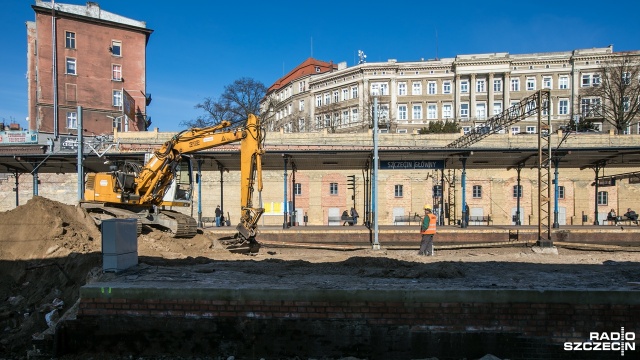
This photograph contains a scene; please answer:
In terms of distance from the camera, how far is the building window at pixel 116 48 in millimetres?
48972

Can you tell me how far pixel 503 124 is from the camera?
81.4ft

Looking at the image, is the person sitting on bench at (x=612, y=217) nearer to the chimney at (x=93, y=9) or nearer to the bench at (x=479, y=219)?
the bench at (x=479, y=219)

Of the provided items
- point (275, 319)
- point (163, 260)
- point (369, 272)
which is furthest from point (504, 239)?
point (275, 319)

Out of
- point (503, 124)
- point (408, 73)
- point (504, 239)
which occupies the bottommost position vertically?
point (504, 239)

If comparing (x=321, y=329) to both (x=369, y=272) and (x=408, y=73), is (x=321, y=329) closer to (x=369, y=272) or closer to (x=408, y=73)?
(x=369, y=272)

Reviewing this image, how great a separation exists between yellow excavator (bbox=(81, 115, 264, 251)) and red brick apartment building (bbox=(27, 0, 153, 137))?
102ft

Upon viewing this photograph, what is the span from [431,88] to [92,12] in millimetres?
43955

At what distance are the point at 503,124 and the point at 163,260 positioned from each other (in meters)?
20.2

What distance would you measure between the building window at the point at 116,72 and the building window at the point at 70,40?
4142 millimetres

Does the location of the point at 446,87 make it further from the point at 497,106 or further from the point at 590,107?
the point at 590,107

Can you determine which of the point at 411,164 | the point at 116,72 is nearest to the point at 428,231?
the point at 411,164

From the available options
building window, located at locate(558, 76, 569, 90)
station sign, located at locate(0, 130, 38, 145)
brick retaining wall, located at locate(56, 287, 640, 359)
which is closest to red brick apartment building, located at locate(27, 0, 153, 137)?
station sign, located at locate(0, 130, 38, 145)

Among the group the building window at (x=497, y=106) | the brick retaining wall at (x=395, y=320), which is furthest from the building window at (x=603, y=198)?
the brick retaining wall at (x=395, y=320)

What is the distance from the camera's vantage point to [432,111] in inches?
2606
